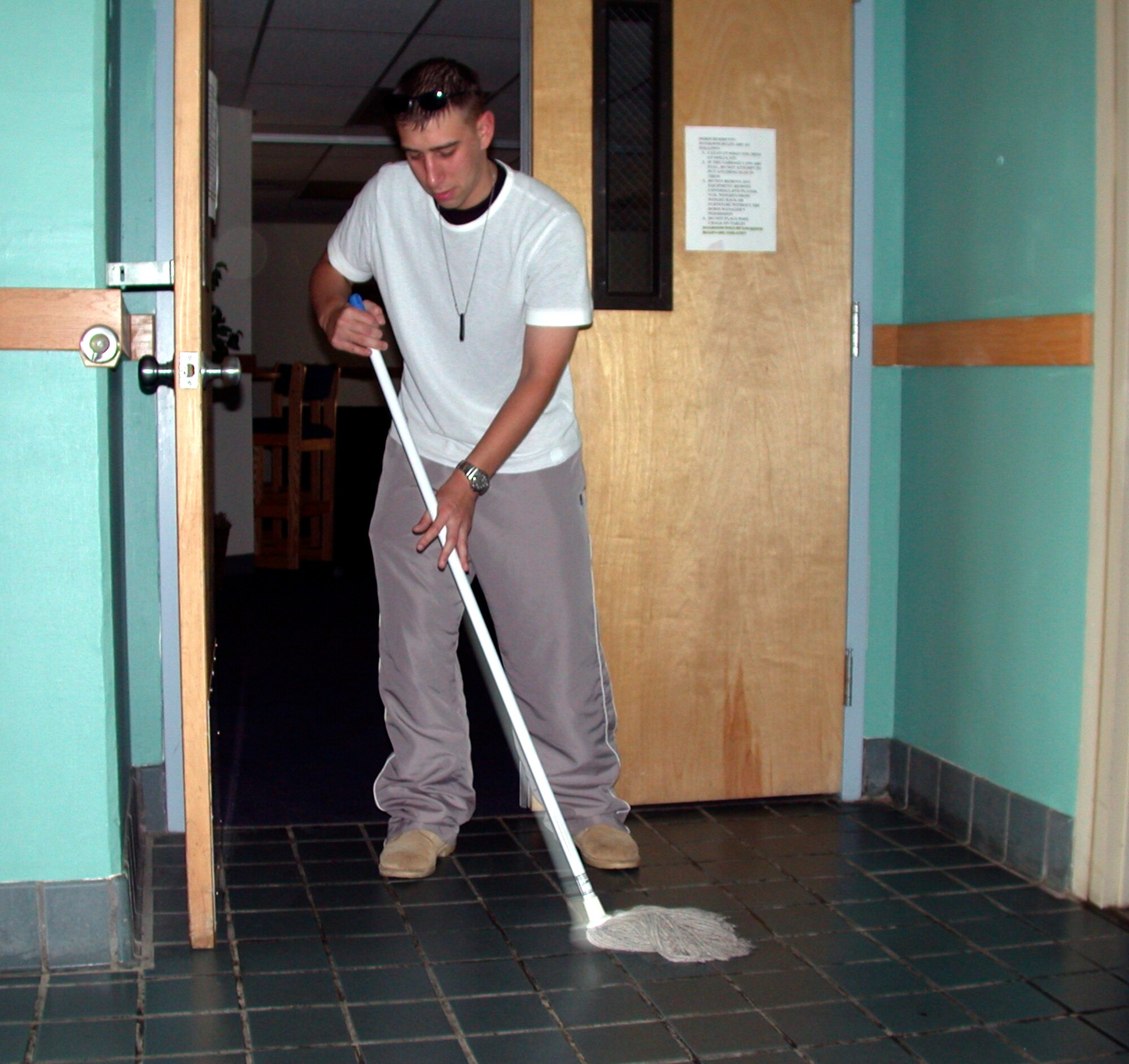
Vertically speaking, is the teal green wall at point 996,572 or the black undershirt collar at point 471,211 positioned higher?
the black undershirt collar at point 471,211

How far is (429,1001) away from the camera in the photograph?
6.91 ft

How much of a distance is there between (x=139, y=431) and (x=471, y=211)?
906 mm

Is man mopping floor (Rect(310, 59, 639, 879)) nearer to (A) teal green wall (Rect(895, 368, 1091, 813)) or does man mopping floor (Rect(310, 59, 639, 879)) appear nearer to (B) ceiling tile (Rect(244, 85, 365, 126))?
(A) teal green wall (Rect(895, 368, 1091, 813))

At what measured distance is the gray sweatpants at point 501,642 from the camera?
8.89ft

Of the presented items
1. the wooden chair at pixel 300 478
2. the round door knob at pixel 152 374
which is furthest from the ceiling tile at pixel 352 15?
the round door knob at pixel 152 374

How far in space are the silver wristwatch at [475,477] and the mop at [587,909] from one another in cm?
9

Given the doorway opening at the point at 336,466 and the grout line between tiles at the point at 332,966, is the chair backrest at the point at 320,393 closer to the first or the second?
the doorway opening at the point at 336,466

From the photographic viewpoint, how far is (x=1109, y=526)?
2486 millimetres

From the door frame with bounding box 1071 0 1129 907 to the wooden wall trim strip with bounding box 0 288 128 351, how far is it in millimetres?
1785

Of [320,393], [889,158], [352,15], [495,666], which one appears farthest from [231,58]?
[495,666]

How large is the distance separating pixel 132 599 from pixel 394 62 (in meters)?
4.69

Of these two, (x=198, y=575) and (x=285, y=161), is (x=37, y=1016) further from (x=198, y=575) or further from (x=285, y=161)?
(x=285, y=161)

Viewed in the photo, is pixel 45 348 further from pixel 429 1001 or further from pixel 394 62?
pixel 394 62

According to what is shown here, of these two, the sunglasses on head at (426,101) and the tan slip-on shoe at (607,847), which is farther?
the tan slip-on shoe at (607,847)
